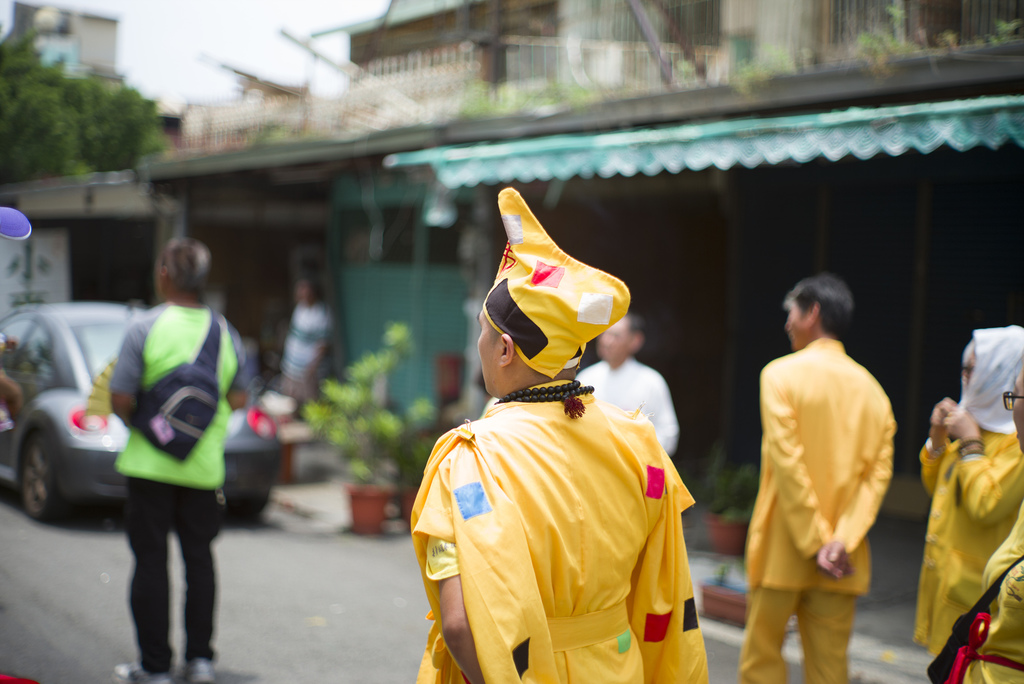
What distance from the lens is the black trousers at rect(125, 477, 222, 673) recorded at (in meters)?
3.73

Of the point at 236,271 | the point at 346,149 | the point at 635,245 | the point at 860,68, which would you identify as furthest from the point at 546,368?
the point at 236,271

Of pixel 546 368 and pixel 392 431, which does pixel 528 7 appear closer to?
pixel 392 431

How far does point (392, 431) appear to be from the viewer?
7277 millimetres

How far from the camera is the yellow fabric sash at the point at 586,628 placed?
6.51 ft

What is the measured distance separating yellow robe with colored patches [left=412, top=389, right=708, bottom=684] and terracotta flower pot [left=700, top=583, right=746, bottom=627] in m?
3.18

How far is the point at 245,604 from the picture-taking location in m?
5.23

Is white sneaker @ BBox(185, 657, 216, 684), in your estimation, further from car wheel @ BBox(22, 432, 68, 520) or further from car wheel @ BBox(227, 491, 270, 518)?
car wheel @ BBox(227, 491, 270, 518)

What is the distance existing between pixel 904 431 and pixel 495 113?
15.0 ft

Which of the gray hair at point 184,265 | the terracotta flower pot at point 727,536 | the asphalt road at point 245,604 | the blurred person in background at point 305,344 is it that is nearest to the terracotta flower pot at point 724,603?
the terracotta flower pot at point 727,536

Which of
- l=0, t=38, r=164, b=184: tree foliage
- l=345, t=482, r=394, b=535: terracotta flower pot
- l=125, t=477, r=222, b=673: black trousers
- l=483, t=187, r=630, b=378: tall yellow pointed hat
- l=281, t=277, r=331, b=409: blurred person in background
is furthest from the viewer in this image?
l=281, t=277, r=331, b=409: blurred person in background

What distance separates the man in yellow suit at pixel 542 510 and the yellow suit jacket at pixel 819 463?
1.48 metres

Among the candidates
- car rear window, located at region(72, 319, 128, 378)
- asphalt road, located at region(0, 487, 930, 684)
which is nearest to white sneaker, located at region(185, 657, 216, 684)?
asphalt road, located at region(0, 487, 930, 684)

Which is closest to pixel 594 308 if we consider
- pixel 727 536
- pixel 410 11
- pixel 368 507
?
pixel 727 536


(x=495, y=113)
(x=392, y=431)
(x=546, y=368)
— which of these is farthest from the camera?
(x=495, y=113)
